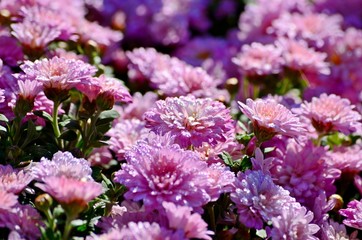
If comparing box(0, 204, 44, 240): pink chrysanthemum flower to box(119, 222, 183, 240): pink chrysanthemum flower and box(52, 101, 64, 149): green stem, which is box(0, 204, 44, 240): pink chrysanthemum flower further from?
box(52, 101, 64, 149): green stem

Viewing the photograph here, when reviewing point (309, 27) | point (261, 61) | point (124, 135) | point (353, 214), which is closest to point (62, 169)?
point (124, 135)

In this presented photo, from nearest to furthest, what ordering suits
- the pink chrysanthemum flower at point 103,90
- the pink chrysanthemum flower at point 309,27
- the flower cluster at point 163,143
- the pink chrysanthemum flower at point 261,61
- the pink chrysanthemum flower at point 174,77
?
the flower cluster at point 163,143 → the pink chrysanthemum flower at point 103,90 → the pink chrysanthemum flower at point 174,77 → the pink chrysanthemum flower at point 261,61 → the pink chrysanthemum flower at point 309,27

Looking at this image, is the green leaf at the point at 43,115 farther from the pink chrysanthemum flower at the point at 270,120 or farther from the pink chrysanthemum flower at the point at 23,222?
the pink chrysanthemum flower at the point at 270,120

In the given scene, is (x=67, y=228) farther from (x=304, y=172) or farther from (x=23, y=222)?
(x=304, y=172)

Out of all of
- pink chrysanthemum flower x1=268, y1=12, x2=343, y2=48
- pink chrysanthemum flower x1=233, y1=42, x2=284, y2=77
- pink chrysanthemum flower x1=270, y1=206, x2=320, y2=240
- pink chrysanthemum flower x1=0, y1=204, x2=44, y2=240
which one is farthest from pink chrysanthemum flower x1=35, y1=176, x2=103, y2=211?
pink chrysanthemum flower x1=268, y1=12, x2=343, y2=48

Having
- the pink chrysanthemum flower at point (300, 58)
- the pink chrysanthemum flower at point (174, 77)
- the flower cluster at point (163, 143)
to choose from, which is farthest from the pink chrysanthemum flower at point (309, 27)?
the pink chrysanthemum flower at point (174, 77)

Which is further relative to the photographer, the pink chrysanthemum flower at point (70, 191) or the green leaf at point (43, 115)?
the green leaf at point (43, 115)

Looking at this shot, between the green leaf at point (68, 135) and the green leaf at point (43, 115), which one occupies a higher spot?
the green leaf at point (43, 115)
